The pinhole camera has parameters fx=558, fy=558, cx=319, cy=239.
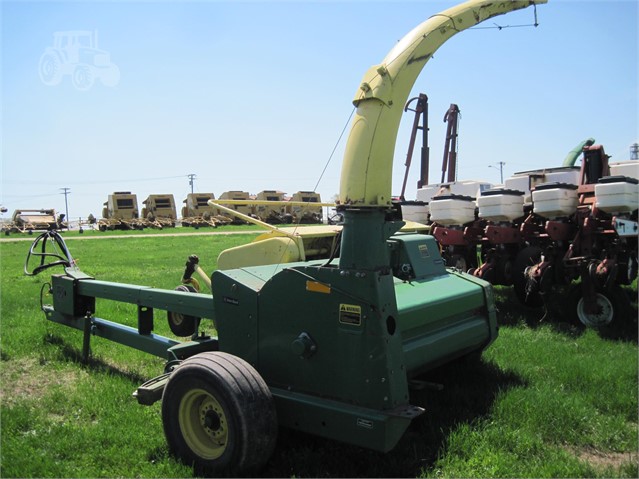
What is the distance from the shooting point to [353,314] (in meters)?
3.09

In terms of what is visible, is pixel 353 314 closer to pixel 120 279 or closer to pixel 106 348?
pixel 106 348

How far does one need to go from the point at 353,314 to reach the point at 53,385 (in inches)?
135

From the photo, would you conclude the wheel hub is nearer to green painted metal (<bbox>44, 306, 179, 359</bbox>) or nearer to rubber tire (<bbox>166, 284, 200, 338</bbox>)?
rubber tire (<bbox>166, 284, 200, 338</bbox>)

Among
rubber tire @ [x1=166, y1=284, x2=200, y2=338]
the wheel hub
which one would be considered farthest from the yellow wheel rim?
the wheel hub

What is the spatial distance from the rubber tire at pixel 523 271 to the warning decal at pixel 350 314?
16.7 ft

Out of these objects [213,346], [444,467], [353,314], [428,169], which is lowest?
[444,467]

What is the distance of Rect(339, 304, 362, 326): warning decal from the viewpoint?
3.07 metres

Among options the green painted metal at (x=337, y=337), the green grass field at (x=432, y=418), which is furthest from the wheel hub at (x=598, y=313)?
the green painted metal at (x=337, y=337)

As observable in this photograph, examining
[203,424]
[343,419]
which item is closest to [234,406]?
[203,424]

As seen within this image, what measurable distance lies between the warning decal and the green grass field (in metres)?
0.96

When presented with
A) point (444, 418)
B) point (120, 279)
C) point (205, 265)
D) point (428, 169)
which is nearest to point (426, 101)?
point (428, 169)

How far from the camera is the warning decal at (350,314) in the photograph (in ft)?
10.1

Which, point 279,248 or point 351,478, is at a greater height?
point 279,248

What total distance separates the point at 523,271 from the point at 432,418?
408 centimetres
